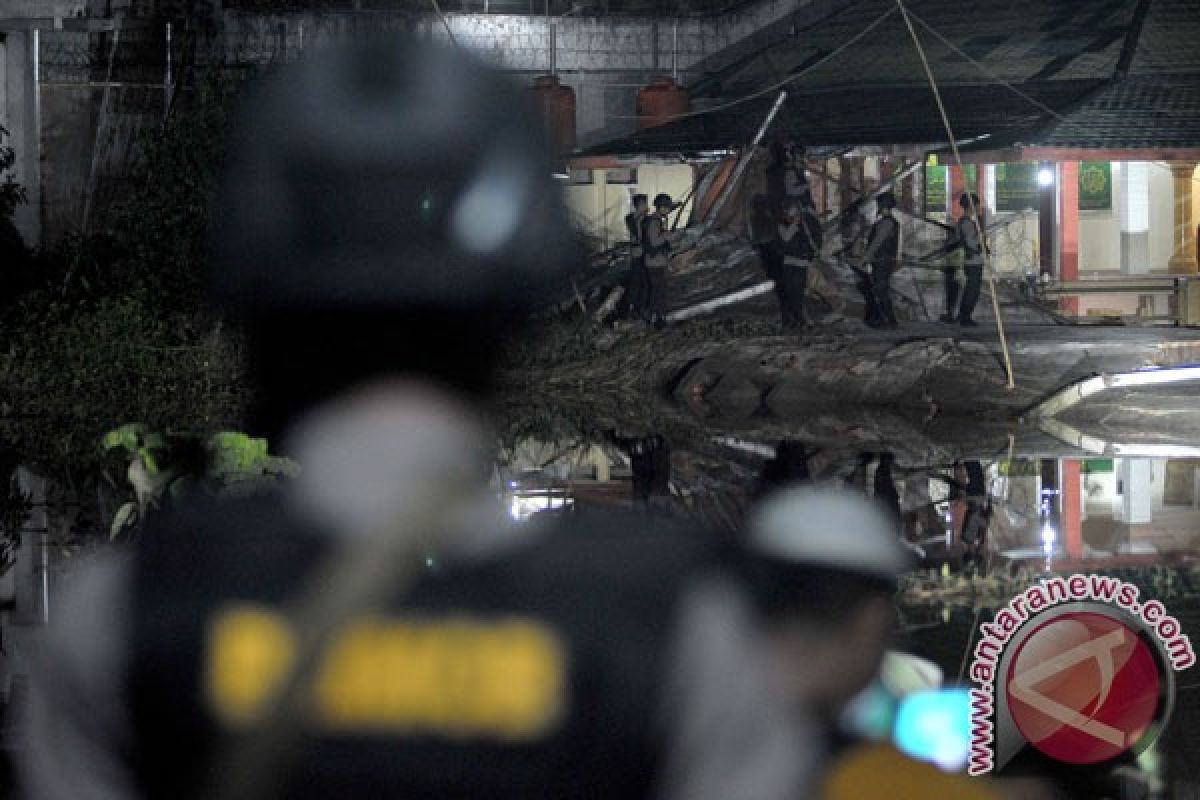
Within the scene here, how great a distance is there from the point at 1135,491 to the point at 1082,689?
823cm

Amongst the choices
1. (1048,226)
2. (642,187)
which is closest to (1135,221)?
(1048,226)

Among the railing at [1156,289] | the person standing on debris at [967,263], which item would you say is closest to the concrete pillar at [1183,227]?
the railing at [1156,289]

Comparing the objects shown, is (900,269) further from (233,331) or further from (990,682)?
(233,331)

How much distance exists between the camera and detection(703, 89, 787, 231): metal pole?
22.4m

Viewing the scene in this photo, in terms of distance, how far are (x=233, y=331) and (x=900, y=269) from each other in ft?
74.4

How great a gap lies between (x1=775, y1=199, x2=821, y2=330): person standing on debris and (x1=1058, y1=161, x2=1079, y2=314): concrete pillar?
3.82 metres

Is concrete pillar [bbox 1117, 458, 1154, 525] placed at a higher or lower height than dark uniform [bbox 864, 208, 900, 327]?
lower

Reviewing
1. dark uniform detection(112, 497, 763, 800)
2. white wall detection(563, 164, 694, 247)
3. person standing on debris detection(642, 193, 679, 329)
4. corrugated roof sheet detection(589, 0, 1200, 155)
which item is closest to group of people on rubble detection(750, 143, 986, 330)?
corrugated roof sheet detection(589, 0, 1200, 155)

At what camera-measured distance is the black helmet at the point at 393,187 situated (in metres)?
1.18

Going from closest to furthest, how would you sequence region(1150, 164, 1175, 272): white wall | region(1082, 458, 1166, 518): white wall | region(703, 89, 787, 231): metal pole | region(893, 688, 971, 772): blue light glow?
region(893, 688, 971, 772): blue light glow < region(1082, 458, 1166, 518): white wall < region(703, 89, 787, 231): metal pole < region(1150, 164, 1175, 272): white wall

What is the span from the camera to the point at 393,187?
1179 millimetres

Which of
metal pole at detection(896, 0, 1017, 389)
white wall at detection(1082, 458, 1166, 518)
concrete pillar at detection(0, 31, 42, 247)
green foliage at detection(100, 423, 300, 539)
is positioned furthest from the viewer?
concrete pillar at detection(0, 31, 42, 247)

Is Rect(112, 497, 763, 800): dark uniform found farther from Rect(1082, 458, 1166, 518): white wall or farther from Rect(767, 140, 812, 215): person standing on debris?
Rect(767, 140, 812, 215): person standing on debris

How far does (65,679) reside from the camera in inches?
48.5
